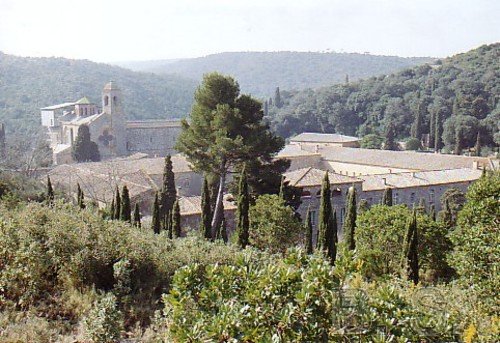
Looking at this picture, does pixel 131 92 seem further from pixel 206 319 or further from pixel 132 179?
pixel 206 319

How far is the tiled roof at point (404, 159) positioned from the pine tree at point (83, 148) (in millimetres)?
21082

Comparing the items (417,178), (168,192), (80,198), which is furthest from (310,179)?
(80,198)

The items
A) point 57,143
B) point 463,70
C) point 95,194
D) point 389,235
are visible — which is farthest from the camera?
point 463,70

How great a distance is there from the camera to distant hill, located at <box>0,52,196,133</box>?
78938 mm

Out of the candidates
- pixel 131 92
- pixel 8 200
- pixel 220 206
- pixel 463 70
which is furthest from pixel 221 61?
pixel 8 200

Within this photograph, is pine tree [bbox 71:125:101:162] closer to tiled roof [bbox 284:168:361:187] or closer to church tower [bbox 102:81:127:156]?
church tower [bbox 102:81:127:156]

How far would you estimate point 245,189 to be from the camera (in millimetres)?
18812

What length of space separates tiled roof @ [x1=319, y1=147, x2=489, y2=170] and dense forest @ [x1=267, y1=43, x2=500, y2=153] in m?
8.32

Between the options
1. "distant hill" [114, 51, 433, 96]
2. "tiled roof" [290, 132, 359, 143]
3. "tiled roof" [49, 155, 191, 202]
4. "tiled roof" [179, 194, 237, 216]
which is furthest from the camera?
"distant hill" [114, 51, 433, 96]

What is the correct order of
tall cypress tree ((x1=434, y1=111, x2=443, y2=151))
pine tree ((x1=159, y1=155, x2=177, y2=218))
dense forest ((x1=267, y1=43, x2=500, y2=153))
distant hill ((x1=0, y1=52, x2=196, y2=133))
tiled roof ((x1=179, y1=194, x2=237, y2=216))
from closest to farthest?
pine tree ((x1=159, y1=155, x2=177, y2=218))
tiled roof ((x1=179, y1=194, x2=237, y2=216))
dense forest ((x1=267, y1=43, x2=500, y2=153))
tall cypress tree ((x1=434, y1=111, x2=443, y2=151))
distant hill ((x1=0, y1=52, x2=196, y2=133))

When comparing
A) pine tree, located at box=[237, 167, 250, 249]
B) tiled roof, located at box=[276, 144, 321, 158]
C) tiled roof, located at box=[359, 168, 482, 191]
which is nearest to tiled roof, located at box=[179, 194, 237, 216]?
pine tree, located at box=[237, 167, 250, 249]

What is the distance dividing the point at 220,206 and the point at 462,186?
2310cm

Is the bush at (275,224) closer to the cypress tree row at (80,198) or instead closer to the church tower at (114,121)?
the cypress tree row at (80,198)

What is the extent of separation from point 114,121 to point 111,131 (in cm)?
102
